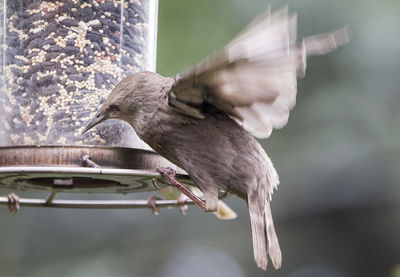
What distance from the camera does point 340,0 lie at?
26.3 ft

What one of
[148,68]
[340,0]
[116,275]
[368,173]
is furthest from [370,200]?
[148,68]

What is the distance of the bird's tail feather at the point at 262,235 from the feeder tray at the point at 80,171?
0.48 meters

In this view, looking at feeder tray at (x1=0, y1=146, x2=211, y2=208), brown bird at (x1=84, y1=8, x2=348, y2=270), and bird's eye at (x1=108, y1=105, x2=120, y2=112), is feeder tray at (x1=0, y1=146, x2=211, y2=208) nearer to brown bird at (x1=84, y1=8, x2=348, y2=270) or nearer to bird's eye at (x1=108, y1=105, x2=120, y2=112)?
brown bird at (x1=84, y1=8, x2=348, y2=270)

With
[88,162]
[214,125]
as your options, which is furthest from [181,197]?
[88,162]

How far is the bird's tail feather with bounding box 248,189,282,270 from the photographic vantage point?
4.42m

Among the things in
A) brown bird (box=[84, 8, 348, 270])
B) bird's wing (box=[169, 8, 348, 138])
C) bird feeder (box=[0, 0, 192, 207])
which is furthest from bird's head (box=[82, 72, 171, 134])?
bird's wing (box=[169, 8, 348, 138])

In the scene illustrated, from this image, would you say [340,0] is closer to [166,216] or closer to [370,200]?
[370,200]

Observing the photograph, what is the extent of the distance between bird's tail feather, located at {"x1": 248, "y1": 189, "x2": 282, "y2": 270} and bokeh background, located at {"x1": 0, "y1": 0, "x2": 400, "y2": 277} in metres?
3.34

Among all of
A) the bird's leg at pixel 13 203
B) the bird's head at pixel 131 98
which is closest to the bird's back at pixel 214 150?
the bird's head at pixel 131 98

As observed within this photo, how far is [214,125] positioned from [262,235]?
746 mm

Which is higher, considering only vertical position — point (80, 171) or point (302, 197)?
point (80, 171)

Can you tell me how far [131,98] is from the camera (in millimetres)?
4664

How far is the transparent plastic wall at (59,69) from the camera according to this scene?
4801mm

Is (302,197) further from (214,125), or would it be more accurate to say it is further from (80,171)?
(80,171)
